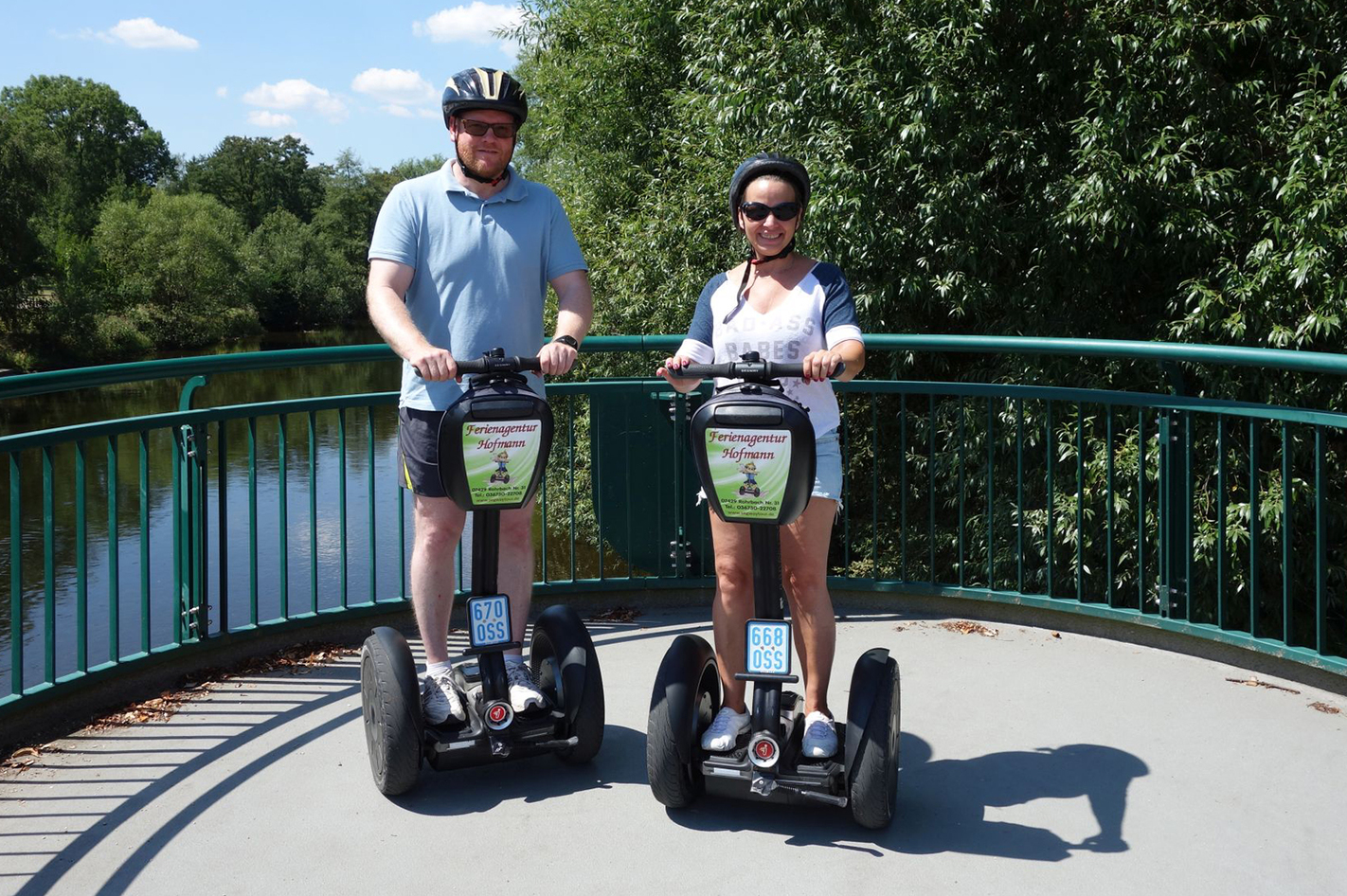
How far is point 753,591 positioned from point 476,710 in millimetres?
848

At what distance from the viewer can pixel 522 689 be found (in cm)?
350

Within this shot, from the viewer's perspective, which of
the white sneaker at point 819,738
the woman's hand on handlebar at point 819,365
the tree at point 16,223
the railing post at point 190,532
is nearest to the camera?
the woman's hand on handlebar at point 819,365

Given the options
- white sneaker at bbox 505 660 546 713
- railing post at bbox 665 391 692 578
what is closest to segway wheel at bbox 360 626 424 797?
white sneaker at bbox 505 660 546 713

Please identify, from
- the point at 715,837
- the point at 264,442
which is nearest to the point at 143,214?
the point at 264,442

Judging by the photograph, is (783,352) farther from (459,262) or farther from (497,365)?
(459,262)

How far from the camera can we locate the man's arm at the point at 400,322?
3143 millimetres

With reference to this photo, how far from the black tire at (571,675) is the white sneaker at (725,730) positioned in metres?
0.37

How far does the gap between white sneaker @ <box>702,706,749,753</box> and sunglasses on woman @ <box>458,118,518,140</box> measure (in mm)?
1661

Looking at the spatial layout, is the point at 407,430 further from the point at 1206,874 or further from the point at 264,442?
the point at 264,442

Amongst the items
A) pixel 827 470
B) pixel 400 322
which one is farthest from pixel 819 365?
pixel 400 322

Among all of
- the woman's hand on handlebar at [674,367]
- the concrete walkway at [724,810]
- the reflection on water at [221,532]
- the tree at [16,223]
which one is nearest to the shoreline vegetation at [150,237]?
the tree at [16,223]

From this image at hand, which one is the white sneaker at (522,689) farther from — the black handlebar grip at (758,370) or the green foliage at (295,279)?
the green foliage at (295,279)

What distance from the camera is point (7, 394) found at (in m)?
3.87

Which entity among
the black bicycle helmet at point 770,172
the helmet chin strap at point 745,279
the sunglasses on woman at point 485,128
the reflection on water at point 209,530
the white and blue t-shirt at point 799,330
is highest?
the sunglasses on woman at point 485,128
